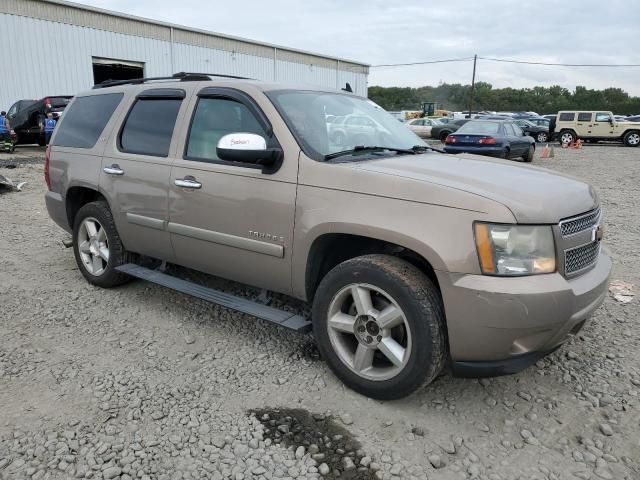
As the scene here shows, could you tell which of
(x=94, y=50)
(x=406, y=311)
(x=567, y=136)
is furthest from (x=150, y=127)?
(x=567, y=136)

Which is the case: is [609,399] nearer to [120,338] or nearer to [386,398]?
[386,398]

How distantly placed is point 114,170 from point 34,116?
627 inches

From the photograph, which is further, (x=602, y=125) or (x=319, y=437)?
(x=602, y=125)

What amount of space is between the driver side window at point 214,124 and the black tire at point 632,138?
94.7ft

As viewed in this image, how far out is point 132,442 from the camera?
2.60 meters

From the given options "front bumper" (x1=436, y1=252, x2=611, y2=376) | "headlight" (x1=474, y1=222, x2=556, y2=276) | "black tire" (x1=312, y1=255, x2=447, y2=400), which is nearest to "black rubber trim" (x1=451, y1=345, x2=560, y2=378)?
"front bumper" (x1=436, y1=252, x2=611, y2=376)

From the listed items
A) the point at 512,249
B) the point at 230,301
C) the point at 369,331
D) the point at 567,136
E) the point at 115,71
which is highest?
the point at 115,71

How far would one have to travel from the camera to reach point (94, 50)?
23266mm

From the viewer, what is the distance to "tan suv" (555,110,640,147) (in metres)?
27.0

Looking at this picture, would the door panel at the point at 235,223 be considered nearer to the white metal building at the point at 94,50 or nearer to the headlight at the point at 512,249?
the headlight at the point at 512,249

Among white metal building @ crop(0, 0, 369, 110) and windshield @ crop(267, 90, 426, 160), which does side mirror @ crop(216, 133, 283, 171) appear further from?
white metal building @ crop(0, 0, 369, 110)

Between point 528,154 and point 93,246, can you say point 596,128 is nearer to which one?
point 528,154

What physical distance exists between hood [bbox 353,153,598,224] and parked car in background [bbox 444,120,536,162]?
11.9 metres

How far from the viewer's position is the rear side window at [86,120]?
454 centimetres
